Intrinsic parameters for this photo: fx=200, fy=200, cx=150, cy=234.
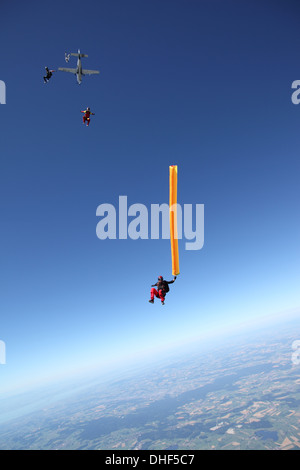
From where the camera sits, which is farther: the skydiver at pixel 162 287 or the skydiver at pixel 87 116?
the skydiver at pixel 87 116

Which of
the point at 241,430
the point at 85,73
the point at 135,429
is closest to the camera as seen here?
the point at 85,73

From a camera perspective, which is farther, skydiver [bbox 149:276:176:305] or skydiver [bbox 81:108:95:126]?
skydiver [bbox 81:108:95:126]

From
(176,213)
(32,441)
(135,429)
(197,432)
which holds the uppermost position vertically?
(176,213)

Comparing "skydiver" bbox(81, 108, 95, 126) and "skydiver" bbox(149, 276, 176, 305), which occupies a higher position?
"skydiver" bbox(81, 108, 95, 126)

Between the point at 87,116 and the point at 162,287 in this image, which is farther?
the point at 87,116

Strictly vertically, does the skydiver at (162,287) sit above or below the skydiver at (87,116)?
below

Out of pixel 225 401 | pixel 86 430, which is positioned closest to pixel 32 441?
pixel 86 430

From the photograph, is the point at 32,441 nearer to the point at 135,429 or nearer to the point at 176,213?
the point at 135,429

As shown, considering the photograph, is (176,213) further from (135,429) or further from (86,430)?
(86,430)

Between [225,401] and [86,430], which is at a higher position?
[225,401]
